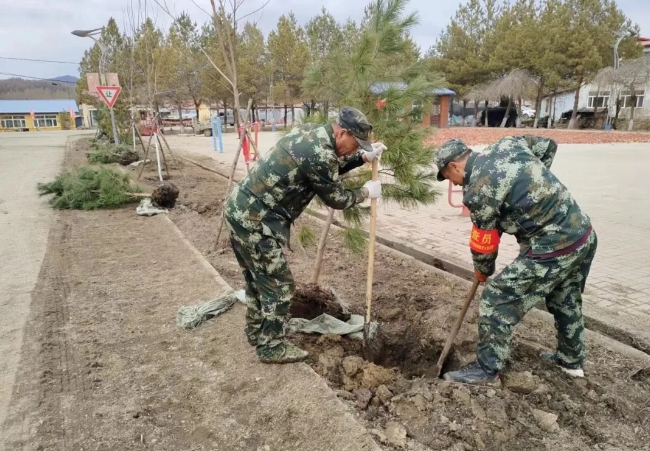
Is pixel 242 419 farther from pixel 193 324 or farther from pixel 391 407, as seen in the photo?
pixel 193 324

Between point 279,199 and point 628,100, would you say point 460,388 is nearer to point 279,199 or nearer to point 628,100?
point 279,199

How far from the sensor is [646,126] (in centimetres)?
2814

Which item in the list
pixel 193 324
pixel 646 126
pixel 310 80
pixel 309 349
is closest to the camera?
pixel 309 349

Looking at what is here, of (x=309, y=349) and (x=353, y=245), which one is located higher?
(x=353, y=245)

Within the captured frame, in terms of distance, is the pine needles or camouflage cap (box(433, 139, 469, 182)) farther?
the pine needles

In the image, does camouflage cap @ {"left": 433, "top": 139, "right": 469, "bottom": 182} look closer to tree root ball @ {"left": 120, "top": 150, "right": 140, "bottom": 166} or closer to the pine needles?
the pine needles

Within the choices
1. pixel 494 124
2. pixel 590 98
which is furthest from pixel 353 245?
pixel 590 98

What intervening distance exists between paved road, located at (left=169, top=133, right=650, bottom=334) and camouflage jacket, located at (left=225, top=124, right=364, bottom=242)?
1650mm

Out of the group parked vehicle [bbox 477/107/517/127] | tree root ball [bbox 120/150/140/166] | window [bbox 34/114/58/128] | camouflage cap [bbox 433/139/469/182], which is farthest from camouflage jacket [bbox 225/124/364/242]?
window [bbox 34/114/58/128]

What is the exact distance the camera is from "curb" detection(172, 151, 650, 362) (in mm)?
3184

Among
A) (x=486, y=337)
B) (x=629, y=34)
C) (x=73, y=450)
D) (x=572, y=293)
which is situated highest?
(x=629, y=34)

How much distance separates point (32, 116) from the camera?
183ft

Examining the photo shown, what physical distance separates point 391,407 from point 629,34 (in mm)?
34733

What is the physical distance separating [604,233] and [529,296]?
13.1ft
